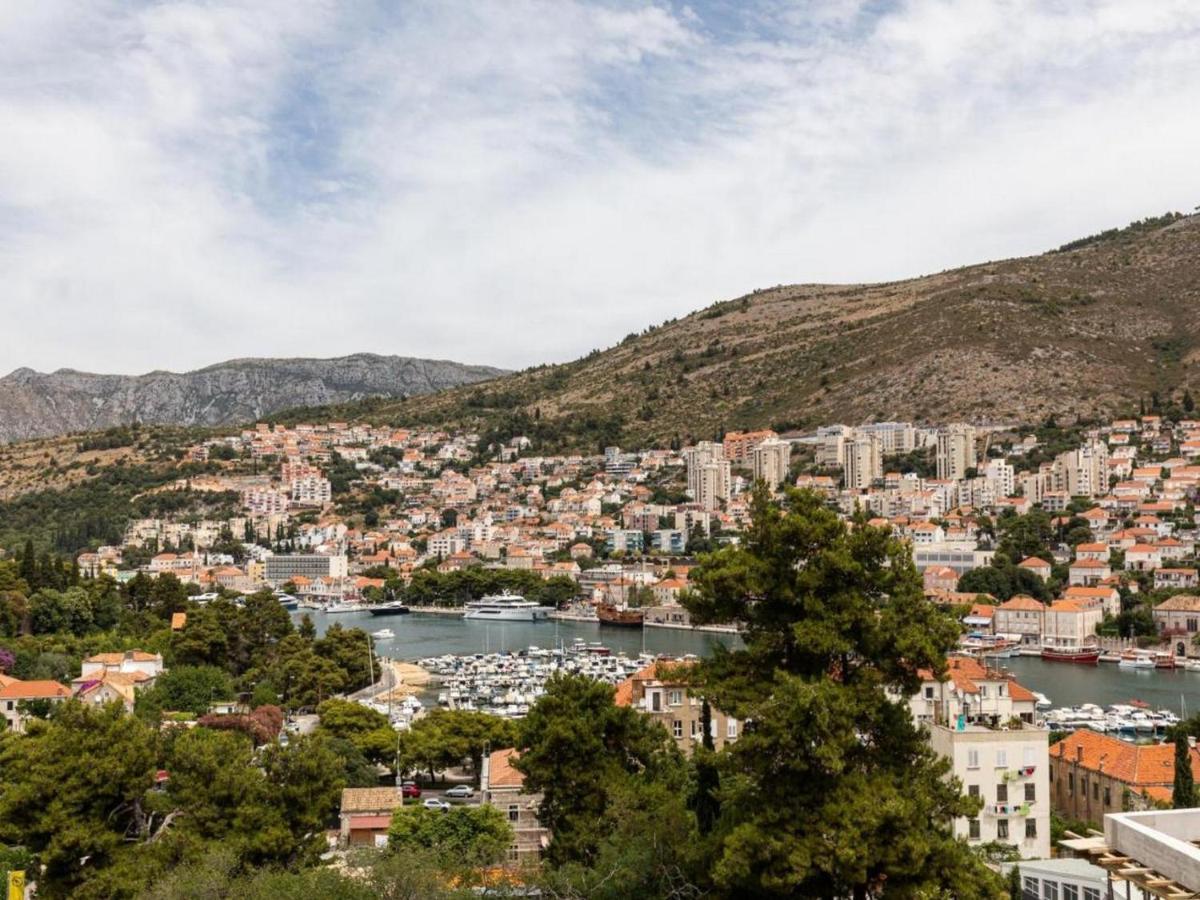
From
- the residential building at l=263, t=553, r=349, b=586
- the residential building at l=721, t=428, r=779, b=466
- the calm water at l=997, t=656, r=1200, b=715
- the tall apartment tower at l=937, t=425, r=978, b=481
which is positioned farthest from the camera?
the residential building at l=721, t=428, r=779, b=466

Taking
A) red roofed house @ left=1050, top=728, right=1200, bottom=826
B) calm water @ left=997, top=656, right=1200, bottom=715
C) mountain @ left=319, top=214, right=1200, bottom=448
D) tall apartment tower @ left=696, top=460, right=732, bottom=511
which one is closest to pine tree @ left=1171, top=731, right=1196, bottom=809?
red roofed house @ left=1050, top=728, right=1200, bottom=826

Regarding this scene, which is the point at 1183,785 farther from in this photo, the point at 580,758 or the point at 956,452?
the point at 956,452

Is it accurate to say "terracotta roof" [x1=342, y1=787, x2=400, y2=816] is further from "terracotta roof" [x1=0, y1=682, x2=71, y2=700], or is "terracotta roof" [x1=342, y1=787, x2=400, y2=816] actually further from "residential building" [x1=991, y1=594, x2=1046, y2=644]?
"residential building" [x1=991, y1=594, x2=1046, y2=644]

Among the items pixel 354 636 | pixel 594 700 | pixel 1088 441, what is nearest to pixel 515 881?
pixel 594 700

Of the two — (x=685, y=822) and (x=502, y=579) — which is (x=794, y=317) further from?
(x=685, y=822)

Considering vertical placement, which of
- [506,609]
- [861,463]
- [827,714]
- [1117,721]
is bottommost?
[506,609]

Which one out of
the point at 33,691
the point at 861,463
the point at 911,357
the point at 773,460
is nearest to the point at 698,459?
the point at 773,460
